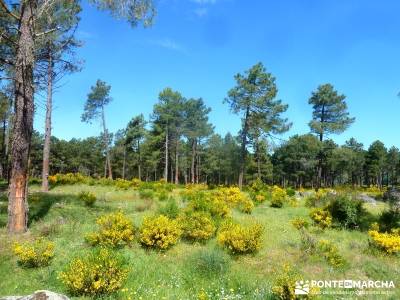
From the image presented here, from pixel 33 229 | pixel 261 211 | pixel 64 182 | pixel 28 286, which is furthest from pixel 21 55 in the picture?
pixel 64 182

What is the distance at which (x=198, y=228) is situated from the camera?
375 inches

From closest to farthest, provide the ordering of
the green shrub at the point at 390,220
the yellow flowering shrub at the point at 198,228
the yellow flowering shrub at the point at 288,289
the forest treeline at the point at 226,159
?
the yellow flowering shrub at the point at 288,289 → the yellow flowering shrub at the point at 198,228 → the green shrub at the point at 390,220 → the forest treeline at the point at 226,159

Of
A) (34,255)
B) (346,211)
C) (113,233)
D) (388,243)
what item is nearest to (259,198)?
(346,211)

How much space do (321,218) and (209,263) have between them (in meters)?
6.10

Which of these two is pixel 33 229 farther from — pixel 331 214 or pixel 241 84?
pixel 241 84

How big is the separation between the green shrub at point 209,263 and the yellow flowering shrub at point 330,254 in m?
2.09

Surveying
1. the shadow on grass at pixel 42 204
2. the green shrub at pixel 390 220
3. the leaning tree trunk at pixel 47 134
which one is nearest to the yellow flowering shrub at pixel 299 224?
the green shrub at pixel 390 220

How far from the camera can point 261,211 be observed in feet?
50.6

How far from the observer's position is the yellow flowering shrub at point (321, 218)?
11.9 meters

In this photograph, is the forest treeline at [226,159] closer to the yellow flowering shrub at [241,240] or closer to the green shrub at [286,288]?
the yellow flowering shrub at [241,240]

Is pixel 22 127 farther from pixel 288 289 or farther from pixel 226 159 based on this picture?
pixel 226 159

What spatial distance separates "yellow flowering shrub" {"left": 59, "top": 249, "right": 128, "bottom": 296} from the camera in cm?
628

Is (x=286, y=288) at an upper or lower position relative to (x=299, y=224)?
lower

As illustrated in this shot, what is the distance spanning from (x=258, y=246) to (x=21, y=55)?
25.6 ft
